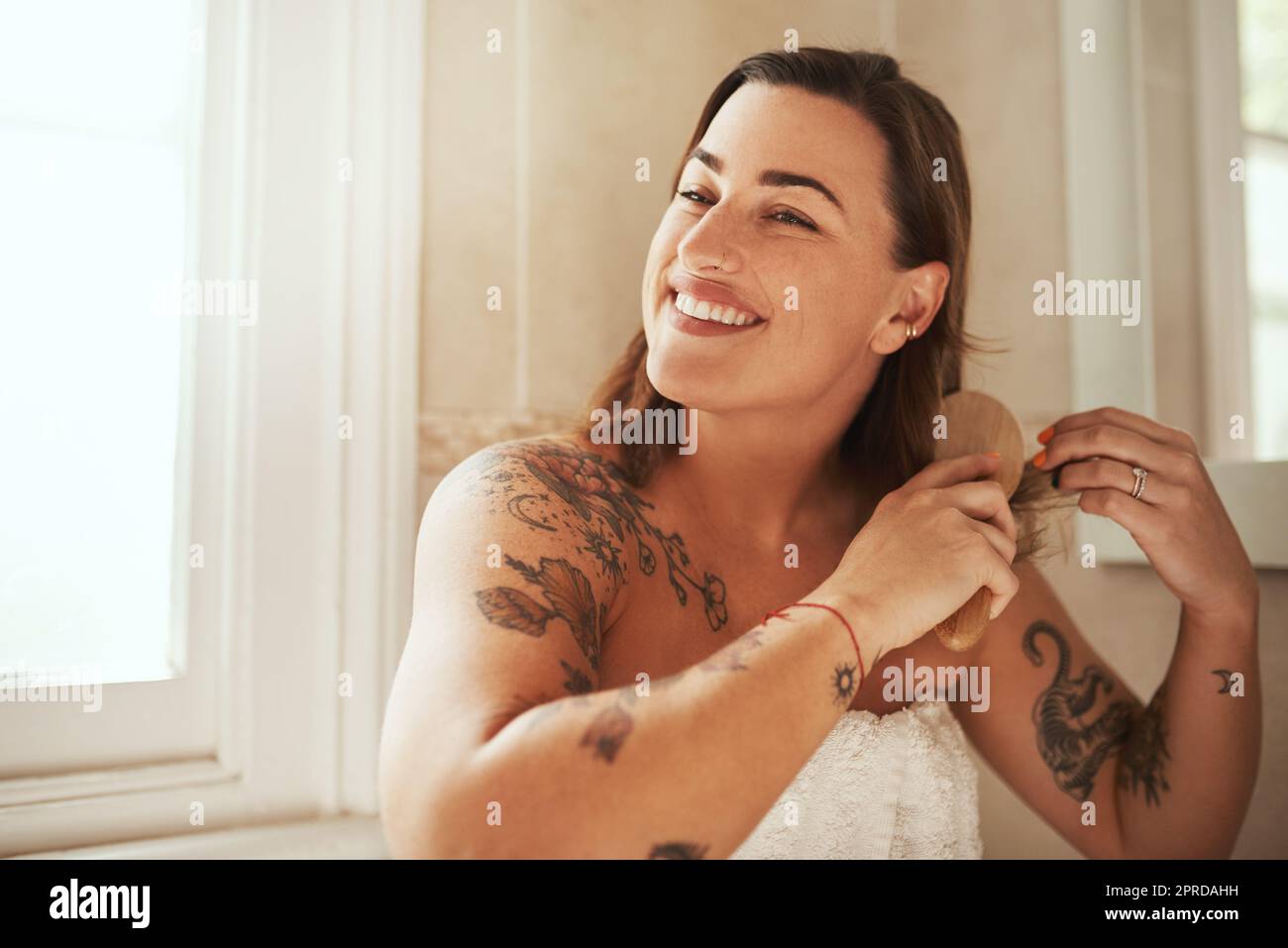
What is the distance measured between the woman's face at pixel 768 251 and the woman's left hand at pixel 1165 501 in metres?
0.27

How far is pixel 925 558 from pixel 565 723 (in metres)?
0.34

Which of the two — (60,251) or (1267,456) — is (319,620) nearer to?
(60,251)

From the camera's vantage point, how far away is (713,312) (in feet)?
2.71

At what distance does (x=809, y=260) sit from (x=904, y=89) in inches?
8.9

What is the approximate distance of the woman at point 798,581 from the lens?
0.53 meters

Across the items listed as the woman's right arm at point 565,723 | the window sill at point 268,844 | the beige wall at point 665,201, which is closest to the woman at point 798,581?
the woman's right arm at point 565,723

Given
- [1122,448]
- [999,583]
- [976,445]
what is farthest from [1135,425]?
[999,583]

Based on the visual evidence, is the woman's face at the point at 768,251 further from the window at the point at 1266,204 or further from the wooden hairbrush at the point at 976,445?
the window at the point at 1266,204

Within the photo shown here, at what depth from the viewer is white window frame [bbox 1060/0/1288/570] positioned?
1.00 m

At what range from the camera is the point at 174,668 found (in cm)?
88

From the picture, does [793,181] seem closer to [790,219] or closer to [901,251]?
[790,219]
